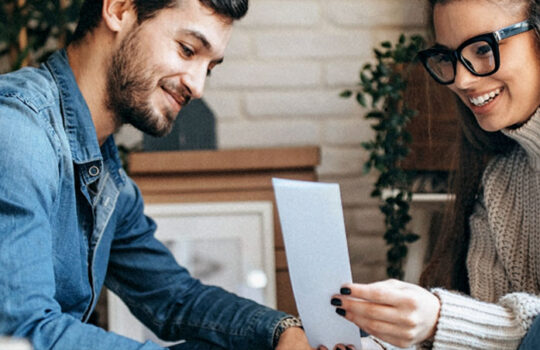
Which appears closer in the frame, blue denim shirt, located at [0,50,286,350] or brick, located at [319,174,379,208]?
blue denim shirt, located at [0,50,286,350]

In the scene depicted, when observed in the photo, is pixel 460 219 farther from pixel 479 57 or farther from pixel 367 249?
pixel 367 249

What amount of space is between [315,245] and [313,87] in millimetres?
1184

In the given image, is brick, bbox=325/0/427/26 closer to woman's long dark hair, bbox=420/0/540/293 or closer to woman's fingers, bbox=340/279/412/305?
woman's long dark hair, bbox=420/0/540/293

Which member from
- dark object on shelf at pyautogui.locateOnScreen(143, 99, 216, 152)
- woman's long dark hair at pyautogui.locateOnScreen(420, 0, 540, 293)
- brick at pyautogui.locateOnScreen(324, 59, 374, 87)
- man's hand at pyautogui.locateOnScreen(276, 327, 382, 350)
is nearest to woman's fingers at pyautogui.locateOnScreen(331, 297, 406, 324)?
man's hand at pyautogui.locateOnScreen(276, 327, 382, 350)

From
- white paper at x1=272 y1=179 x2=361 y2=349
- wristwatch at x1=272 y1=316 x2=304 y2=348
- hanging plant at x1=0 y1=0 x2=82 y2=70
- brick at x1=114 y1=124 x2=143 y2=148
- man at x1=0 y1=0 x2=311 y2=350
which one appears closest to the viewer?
white paper at x1=272 y1=179 x2=361 y2=349

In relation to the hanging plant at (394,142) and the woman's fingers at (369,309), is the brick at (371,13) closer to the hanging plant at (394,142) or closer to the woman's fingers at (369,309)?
the hanging plant at (394,142)

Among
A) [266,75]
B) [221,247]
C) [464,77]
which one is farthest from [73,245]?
[266,75]

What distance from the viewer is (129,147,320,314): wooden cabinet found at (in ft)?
5.06

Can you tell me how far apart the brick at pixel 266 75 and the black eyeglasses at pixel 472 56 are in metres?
0.86

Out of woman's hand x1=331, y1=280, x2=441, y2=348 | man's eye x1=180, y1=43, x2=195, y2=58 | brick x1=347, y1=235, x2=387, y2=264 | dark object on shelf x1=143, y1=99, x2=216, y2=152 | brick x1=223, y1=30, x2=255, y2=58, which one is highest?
brick x1=223, y1=30, x2=255, y2=58

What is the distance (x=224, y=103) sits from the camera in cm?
189

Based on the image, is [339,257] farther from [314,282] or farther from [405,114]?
[405,114]

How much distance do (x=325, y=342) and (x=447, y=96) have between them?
0.80 metres

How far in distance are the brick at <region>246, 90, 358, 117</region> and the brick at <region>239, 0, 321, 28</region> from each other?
0.23 m
